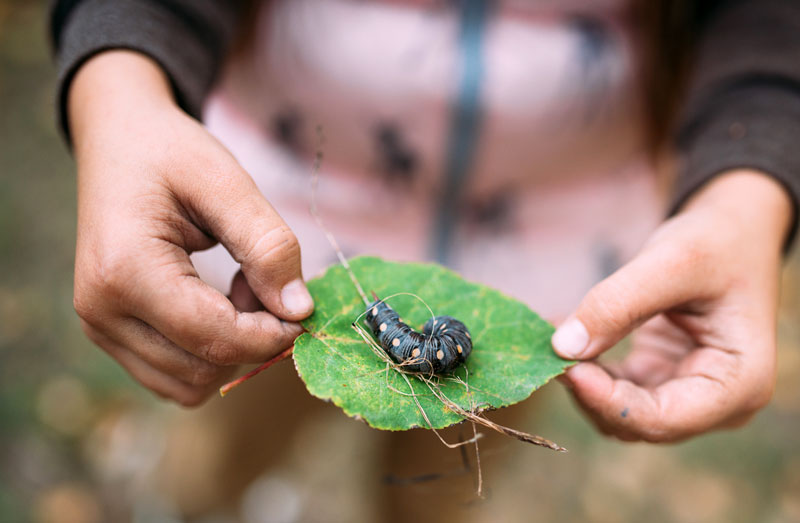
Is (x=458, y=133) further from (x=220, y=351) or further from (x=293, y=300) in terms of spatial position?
(x=220, y=351)

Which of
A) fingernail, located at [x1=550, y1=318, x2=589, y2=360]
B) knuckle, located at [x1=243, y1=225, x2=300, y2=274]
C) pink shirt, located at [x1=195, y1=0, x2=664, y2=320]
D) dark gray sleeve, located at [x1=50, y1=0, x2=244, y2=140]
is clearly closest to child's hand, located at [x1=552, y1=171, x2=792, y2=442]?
fingernail, located at [x1=550, y1=318, x2=589, y2=360]

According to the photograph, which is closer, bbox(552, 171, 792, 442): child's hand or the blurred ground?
bbox(552, 171, 792, 442): child's hand

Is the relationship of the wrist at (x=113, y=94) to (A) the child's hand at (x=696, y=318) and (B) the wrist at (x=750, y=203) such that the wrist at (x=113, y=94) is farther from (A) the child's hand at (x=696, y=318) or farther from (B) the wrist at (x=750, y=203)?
(B) the wrist at (x=750, y=203)

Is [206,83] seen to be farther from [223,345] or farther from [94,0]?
[223,345]

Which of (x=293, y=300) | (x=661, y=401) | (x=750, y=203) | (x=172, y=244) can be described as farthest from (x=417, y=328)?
(x=750, y=203)

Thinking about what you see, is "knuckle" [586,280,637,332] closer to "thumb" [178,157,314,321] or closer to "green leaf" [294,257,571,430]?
"green leaf" [294,257,571,430]

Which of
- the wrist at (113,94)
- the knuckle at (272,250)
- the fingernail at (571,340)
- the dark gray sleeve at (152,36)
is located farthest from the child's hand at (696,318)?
the dark gray sleeve at (152,36)
